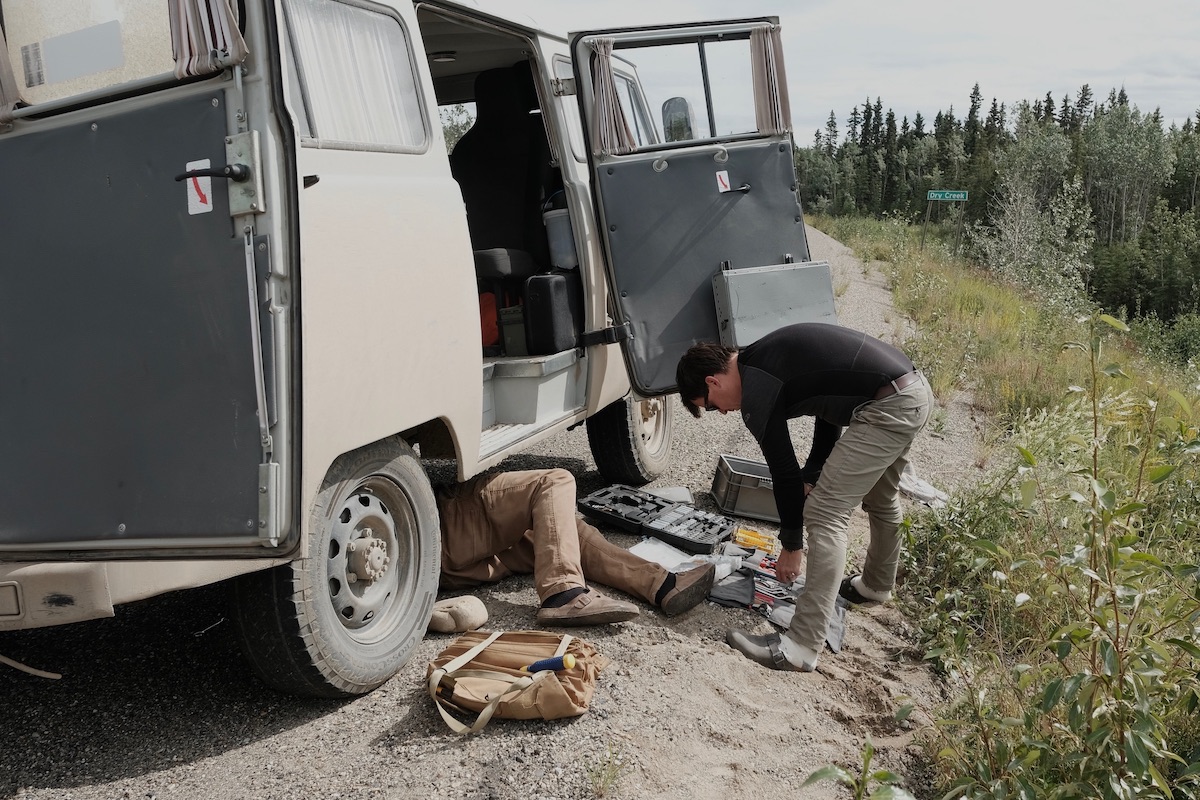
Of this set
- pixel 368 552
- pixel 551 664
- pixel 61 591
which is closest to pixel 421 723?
pixel 551 664

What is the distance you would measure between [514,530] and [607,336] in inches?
48.3

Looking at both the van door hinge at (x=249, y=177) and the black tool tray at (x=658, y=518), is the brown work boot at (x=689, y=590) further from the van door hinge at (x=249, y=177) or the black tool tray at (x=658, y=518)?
the van door hinge at (x=249, y=177)

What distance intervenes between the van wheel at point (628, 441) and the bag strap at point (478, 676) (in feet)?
8.35

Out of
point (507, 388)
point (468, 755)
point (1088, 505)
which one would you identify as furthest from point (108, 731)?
point (1088, 505)

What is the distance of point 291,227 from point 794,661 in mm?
2584

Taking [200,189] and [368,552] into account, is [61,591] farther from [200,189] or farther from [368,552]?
[200,189]

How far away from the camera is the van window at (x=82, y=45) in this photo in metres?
2.93

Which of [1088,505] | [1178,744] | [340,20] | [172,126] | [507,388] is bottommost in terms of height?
[1178,744]

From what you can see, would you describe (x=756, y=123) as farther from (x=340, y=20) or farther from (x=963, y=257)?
(x=963, y=257)

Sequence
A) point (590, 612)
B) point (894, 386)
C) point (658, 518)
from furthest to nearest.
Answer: point (658, 518)
point (894, 386)
point (590, 612)

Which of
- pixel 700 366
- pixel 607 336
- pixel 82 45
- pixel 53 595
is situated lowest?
pixel 53 595

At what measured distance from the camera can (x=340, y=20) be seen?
132 inches

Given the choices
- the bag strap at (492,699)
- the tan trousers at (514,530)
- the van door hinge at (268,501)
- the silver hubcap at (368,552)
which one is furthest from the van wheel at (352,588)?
the tan trousers at (514,530)

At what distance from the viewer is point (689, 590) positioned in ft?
14.0
